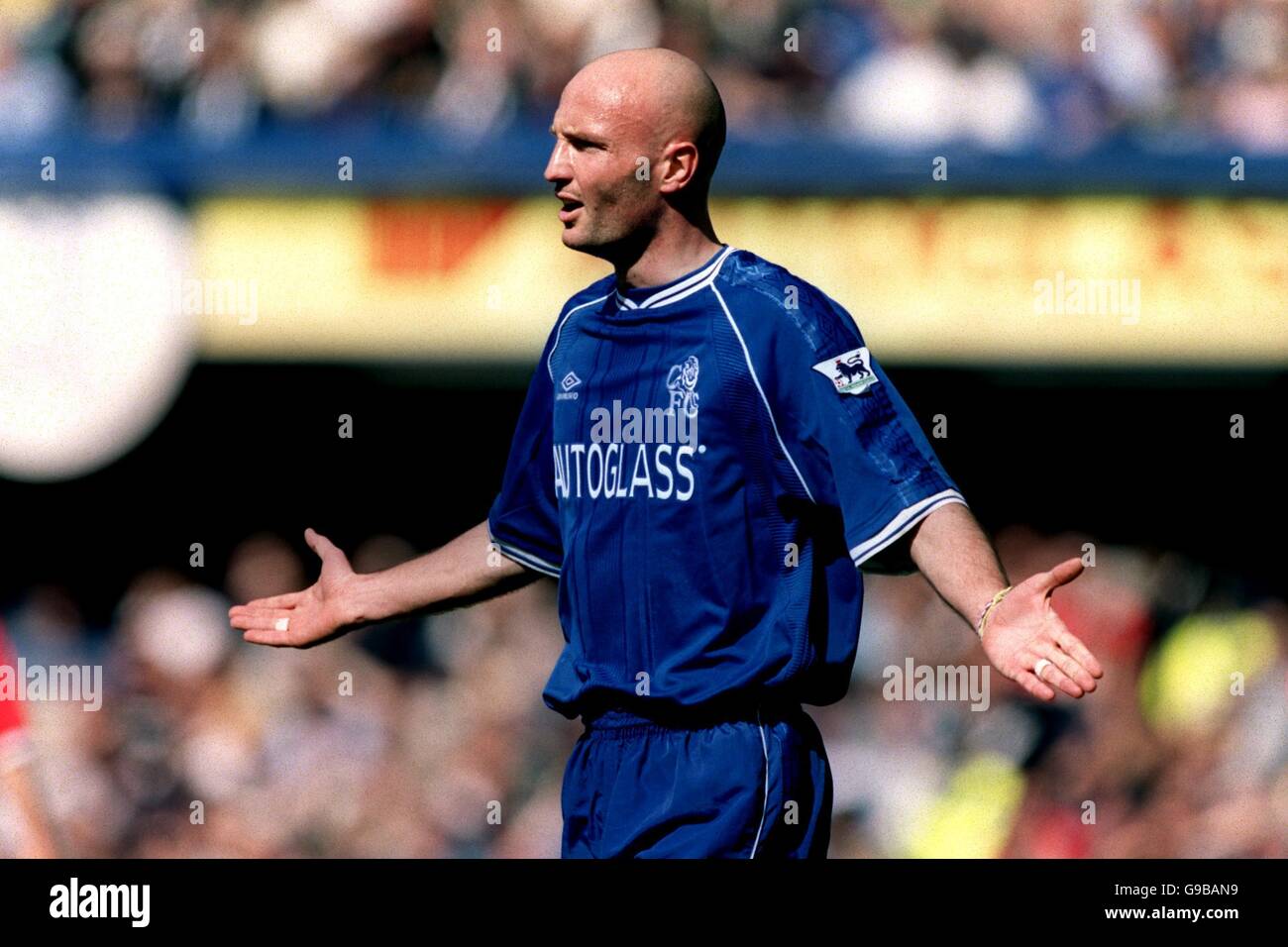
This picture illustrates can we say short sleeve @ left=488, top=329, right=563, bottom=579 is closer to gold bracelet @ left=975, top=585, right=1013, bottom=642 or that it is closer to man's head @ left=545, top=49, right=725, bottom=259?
man's head @ left=545, top=49, right=725, bottom=259

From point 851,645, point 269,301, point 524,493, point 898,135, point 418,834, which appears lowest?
point 418,834

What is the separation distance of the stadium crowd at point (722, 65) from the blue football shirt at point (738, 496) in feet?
11.5

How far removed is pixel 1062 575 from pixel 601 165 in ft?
3.97

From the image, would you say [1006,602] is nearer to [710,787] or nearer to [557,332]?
[710,787]

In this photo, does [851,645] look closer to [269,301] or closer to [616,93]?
[616,93]

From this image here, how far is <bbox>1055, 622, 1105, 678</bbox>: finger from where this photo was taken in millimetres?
3408

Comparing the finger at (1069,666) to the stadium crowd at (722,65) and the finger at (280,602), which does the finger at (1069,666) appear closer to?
the finger at (280,602)

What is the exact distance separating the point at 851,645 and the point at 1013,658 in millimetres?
507

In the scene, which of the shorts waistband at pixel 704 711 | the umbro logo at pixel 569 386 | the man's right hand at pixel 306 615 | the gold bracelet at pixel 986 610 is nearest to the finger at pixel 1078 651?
the gold bracelet at pixel 986 610

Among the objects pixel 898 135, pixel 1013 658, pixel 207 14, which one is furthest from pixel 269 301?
pixel 1013 658

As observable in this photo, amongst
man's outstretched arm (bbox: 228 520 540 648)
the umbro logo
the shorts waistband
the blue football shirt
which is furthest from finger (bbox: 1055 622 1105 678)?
man's outstretched arm (bbox: 228 520 540 648)

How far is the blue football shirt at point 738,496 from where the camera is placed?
3902 mm

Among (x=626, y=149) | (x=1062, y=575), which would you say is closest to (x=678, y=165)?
(x=626, y=149)

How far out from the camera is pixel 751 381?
396 centimetres
